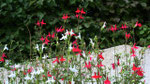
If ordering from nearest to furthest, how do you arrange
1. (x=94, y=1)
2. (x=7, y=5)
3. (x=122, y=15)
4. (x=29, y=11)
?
(x=7, y=5) → (x=29, y=11) → (x=94, y=1) → (x=122, y=15)

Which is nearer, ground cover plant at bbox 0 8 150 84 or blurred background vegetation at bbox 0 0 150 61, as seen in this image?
ground cover plant at bbox 0 8 150 84

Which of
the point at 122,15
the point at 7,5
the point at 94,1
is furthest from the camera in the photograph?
the point at 122,15

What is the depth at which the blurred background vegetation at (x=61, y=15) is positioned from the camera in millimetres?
4926

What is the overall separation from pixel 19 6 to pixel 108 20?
1971 mm

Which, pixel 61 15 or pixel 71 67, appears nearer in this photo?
pixel 71 67

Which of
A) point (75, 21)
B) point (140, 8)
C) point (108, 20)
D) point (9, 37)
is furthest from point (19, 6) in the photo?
point (140, 8)

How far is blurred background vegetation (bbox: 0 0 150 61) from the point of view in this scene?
4926 mm

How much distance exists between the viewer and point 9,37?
492 cm

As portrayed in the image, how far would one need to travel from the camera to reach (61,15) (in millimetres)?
5230

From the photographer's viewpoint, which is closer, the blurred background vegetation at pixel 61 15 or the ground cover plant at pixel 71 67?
the ground cover plant at pixel 71 67

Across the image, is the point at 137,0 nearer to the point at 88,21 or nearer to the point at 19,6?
the point at 88,21

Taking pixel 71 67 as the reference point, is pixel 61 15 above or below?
below

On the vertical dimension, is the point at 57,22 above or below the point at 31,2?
below

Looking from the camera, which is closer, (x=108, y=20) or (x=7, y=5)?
(x=7, y=5)
